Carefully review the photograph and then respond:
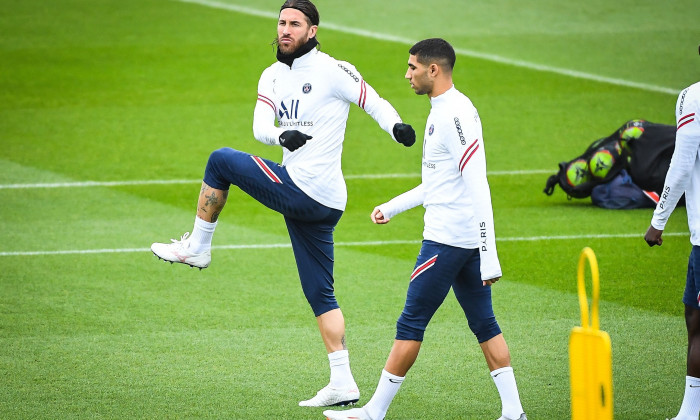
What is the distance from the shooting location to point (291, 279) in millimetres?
10336

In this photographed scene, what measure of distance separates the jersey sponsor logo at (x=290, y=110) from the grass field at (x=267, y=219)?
6.31 ft

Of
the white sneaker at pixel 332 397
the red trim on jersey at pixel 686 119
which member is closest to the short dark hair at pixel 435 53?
the red trim on jersey at pixel 686 119

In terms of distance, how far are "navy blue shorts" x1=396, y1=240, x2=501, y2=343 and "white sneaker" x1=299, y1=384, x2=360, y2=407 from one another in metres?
0.89

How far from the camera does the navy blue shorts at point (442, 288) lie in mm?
6047

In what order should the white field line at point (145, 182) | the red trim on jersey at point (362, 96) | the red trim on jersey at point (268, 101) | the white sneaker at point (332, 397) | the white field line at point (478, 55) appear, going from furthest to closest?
1. the white field line at point (478, 55)
2. the white field line at point (145, 182)
3. the white sneaker at point (332, 397)
4. the red trim on jersey at point (268, 101)
5. the red trim on jersey at point (362, 96)

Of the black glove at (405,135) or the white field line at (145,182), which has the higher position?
the black glove at (405,135)

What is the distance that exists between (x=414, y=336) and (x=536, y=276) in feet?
14.5

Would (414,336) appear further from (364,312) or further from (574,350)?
(364,312)

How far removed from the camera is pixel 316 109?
6641mm

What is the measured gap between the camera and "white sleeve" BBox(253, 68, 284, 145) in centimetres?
648

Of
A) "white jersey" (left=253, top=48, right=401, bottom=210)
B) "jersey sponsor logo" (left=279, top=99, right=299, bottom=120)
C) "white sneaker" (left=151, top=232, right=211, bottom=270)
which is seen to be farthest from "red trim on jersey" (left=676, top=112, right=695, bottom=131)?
"white sneaker" (left=151, top=232, right=211, bottom=270)

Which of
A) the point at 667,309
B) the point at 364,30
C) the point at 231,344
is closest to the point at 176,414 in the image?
the point at 231,344

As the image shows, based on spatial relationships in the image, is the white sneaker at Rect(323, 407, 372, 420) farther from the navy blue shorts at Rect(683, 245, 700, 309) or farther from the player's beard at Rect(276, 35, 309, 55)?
the player's beard at Rect(276, 35, 309, 55)

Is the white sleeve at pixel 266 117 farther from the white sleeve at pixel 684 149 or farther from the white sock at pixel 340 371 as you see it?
the white sleeve at pixel 684 149
